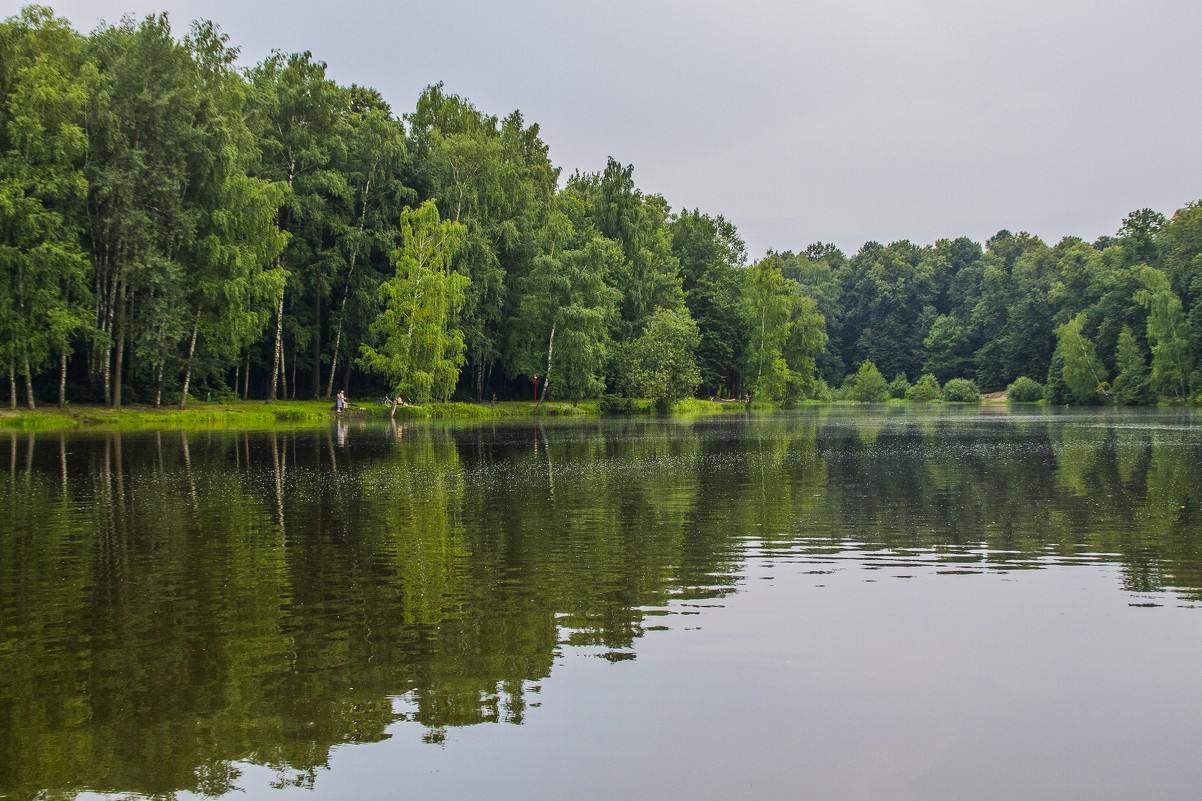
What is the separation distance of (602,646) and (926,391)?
14635 cm

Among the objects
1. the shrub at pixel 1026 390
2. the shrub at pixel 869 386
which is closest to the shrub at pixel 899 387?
the shrub at pixel 869 386

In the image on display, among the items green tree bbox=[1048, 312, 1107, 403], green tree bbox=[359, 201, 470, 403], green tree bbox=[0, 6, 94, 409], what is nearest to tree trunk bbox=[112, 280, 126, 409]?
green tree bbox=[0, 6, 94, 409]

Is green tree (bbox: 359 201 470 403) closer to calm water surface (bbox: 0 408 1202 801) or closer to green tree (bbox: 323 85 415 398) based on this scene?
green tree (bbox: 323 85 415 398)

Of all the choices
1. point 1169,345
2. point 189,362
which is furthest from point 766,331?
point 189,362

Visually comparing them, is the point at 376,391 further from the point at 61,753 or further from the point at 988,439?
the point at 61,753

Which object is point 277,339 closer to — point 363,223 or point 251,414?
point 251,414

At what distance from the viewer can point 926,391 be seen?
487 feet

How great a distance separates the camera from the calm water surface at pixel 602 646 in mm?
6836

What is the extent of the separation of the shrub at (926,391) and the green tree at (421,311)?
321 feet

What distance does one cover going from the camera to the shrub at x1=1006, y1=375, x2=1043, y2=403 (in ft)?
431

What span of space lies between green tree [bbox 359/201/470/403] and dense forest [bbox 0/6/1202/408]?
6.7 inches

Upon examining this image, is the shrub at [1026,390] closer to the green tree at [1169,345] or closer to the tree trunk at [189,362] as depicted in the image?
the green tree at [1169,345]

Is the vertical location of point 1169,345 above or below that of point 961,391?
above

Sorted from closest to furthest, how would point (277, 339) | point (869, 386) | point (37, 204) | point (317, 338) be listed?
point (37, 204), point (277, 339), point (317, 338), point (869, 386)
